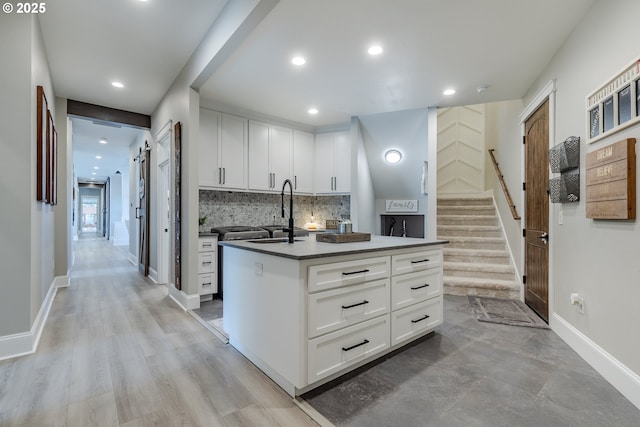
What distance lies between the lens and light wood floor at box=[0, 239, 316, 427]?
1607 millimetres

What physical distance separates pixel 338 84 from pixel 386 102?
89 centimetres

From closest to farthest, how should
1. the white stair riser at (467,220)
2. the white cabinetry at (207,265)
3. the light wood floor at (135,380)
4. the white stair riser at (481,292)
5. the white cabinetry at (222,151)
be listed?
1. the light wood floor at (135,380)
2. the white cabinetry at (207,265)
3. the white stair riser at (481,292)
4. the white cabinetry at (222,151)
5. the white stair riser at (467,220)

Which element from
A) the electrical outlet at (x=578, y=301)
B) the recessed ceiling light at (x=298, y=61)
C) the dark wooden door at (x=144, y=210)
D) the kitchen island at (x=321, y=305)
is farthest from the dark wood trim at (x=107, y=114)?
the electrical outlet at (x=578, y=301)

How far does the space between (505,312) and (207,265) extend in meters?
3.49

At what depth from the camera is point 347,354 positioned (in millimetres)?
1934

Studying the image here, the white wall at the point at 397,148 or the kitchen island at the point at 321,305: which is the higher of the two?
the white wall at the point at 397,148

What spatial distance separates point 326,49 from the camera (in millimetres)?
2811

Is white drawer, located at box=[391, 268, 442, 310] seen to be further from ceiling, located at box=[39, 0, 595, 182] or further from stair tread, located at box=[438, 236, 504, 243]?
stair tread, located at box=[438, 236, 504, 243]

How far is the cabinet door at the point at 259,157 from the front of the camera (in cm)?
Result: 462

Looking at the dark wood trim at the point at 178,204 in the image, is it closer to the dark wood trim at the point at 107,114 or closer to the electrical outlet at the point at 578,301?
the dark wood trim at the point at 107,114

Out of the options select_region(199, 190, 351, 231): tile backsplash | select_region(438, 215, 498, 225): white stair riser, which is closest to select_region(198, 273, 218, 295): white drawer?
select_region(199, 190, 351, 231): tile backsplash

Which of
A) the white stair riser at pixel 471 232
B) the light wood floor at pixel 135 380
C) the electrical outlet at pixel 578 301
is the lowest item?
the light wood floor at pixel 135 380

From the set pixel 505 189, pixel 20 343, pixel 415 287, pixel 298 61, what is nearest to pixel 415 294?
pixel 415 287

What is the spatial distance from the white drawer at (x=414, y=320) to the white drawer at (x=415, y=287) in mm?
54
